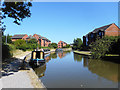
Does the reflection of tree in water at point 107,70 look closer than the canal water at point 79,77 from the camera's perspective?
No

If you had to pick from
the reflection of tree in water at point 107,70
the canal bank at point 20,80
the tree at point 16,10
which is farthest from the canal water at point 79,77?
the tree at point 16,10

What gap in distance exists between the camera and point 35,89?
5242 mm

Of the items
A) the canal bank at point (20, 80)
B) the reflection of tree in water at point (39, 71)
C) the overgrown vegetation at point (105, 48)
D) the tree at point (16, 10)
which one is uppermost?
the tree at point (16, 10)

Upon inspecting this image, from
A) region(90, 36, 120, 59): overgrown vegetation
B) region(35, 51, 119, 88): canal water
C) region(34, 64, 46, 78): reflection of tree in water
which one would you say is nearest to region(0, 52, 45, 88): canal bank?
region(35, 51, 119, 88): canal water

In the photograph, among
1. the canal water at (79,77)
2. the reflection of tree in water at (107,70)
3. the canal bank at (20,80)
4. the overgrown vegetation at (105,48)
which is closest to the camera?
the canal bank at (20,80)

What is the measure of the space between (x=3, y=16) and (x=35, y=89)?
562 centimetres

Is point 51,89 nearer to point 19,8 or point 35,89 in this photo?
point 35,89

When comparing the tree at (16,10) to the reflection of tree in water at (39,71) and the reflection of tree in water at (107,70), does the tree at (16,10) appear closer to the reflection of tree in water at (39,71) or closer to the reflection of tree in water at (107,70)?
the reflection of tree in water at (39,71)

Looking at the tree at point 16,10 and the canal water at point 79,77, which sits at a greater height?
the tree at point 16,10

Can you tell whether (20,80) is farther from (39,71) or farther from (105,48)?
(105,48)

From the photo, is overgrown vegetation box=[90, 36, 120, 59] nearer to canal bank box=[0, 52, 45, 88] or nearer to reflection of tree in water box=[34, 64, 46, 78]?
reflection of tree in water box=[34, 64, 46, 78]

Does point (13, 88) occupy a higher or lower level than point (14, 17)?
lower

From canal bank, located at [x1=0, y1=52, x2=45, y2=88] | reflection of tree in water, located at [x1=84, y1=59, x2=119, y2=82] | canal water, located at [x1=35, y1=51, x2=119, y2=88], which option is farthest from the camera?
reflection of tree in water, located at [x1=84, y1=59, x2=119, y2=82]

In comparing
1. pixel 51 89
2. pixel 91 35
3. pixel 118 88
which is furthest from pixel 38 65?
pixel 91 35
